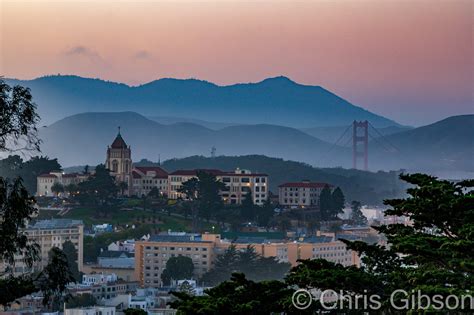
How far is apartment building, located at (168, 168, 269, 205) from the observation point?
83500 millimetres

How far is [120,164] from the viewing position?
86312mm

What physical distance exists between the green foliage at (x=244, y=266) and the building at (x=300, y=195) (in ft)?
80.2

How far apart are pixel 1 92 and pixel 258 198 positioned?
2764 inches

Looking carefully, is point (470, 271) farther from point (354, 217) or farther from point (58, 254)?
point (354, 217)

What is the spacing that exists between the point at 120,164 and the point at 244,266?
27.9 m

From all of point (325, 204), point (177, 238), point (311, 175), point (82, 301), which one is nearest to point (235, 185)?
point (325, 204)

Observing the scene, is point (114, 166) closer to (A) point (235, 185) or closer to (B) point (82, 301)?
(A) point (235, 185)

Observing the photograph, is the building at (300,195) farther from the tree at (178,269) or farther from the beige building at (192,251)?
the tree at (178,269)

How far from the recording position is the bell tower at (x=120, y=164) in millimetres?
84600

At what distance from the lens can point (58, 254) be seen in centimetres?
1557

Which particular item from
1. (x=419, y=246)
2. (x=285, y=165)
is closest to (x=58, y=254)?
(x=419, y=246)

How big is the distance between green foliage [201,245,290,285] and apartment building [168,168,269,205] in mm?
21201

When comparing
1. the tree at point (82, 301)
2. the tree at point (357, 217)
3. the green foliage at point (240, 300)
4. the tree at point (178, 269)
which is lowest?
the tree at point (82, 301)

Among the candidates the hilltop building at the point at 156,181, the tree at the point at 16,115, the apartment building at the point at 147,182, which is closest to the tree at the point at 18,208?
the tree at the point at 16,115
